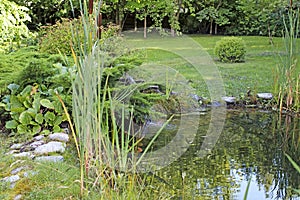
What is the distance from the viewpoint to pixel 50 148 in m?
2.98

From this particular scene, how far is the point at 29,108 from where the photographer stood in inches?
133

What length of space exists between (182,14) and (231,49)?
6429 millimetres

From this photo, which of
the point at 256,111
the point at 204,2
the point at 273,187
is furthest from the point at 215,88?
the point at 204,2

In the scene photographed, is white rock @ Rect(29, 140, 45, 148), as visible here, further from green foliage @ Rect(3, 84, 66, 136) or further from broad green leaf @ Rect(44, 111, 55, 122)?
broad green leaf @ Rect(44, 111, 55, 122)

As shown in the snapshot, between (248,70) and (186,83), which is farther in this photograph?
(248,70)

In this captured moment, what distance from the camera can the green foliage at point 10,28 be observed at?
19.8 ft

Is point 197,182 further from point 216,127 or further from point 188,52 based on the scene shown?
point 188,52

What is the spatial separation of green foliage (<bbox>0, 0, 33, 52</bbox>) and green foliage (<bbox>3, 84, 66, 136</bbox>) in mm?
2597

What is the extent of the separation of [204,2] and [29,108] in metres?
10.3

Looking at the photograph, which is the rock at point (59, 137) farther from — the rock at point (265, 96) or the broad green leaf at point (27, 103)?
the rock at point (265, 96)

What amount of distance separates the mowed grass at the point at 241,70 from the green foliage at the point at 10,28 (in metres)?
2.55

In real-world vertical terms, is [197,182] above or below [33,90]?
below

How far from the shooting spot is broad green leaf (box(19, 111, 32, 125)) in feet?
10.9

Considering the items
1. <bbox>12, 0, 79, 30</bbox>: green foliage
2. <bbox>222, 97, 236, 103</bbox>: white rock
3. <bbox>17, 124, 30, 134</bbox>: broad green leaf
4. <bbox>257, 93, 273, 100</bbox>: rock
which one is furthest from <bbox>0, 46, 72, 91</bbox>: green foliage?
<bbox>12, 0, 79, 30</bbox>: green foliage
